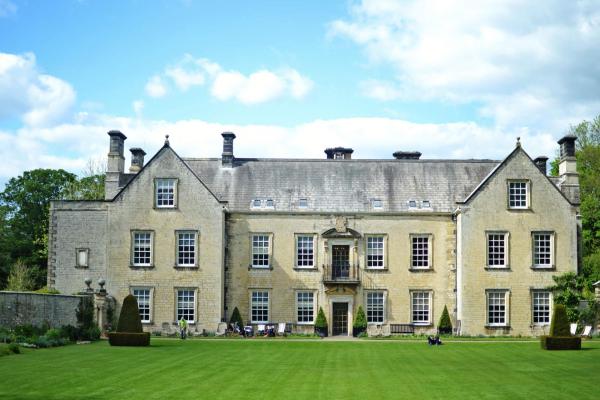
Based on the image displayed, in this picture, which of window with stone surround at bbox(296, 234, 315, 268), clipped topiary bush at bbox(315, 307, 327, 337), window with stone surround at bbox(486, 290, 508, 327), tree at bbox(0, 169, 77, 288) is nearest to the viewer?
window with stone surround at bbox(486, 290, 508, 327)

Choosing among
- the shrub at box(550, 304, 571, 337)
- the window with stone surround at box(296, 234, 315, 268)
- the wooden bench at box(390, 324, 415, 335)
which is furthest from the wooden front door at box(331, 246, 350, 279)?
the shrub at box(550, 304, 571, 337)

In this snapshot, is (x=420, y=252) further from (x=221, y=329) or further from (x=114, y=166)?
(x=114, y=166)

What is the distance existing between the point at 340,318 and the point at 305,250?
4.40 m

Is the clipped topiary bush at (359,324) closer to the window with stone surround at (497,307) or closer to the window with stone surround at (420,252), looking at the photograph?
the window with stone surround at (420,252)

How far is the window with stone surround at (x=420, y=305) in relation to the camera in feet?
148

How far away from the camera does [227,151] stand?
4859cm

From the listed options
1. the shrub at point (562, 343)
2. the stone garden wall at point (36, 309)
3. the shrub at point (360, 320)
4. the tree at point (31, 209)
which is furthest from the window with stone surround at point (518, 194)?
the tree at point (31, 209)

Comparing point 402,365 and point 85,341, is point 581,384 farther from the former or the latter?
point 85,341

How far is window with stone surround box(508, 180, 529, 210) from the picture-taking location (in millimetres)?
44062

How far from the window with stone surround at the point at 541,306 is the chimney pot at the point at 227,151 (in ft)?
63.6

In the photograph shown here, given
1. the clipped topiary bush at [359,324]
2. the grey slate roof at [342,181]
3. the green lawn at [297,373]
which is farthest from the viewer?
the grey slate roof at [342,181]

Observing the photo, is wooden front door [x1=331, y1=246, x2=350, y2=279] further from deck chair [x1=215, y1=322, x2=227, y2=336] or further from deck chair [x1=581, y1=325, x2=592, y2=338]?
deck chair [x1=581, y1=325, x2=592, y2=338]

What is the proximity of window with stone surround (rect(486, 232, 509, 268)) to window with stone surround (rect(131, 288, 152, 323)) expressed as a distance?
19.3 m

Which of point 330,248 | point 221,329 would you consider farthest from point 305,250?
point 221,329
